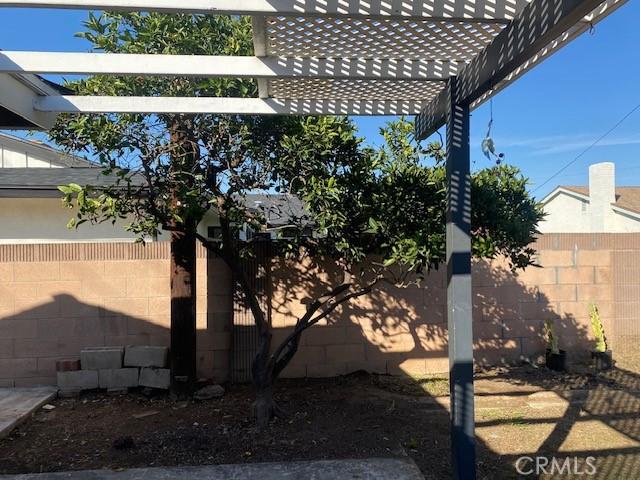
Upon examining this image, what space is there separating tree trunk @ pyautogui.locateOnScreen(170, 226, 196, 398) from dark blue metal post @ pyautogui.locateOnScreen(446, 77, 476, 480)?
131 inches

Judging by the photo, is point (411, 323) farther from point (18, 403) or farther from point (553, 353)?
point (18, 403)

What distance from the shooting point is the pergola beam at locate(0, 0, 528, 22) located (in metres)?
2.37

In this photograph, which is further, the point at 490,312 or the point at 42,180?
the point at 42,180

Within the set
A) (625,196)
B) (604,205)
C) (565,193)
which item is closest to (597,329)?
(604,205)

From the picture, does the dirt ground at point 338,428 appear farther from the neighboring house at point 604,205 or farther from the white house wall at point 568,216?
the white house wall at point 568,216

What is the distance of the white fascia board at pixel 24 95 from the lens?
131 inches

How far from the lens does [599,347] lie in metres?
7.08

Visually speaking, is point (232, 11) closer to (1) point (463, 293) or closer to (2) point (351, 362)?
(1) point (463, 293)

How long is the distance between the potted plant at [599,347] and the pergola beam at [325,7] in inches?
234

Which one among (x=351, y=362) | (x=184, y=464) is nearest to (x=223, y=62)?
(x=184, y=464)

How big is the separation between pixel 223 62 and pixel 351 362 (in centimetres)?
457

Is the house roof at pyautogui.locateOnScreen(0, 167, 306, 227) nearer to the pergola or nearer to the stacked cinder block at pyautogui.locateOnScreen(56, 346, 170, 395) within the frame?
the pergola

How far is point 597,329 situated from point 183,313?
18.8 ft

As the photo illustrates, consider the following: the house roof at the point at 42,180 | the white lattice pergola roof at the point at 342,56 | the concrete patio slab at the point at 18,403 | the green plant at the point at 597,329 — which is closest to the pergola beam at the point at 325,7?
the white lattice pergola roof at the point at 342,56
